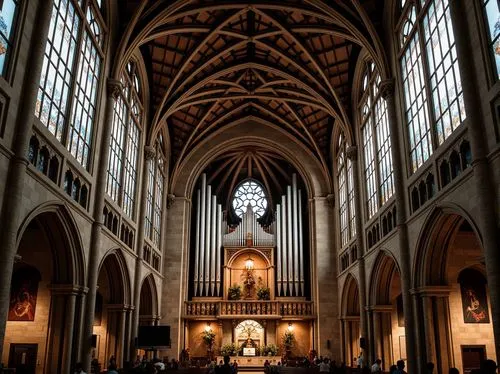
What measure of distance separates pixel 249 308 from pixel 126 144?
17.6m

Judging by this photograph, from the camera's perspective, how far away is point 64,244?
60.4 ft

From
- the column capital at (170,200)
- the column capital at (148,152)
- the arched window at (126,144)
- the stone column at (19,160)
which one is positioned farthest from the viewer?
the column capital at (170,200)

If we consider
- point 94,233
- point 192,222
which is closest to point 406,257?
point 94,233

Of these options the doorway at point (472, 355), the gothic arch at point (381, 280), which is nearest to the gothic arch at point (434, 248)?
the gothic arch at point (381, 280)

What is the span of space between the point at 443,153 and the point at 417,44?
5.42 metres

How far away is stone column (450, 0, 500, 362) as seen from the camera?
12984 millimetres

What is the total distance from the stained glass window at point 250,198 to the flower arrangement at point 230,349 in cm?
1260

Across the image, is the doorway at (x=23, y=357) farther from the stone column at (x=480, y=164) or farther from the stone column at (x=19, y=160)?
the stone column at (x=480, y=164)

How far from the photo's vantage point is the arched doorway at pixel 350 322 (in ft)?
106

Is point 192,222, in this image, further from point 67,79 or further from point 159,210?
point 67,79

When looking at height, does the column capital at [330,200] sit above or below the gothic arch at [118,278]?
above

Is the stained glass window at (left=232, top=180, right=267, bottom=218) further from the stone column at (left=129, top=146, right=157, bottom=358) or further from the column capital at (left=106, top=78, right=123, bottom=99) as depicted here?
the column capital at (left=106, top=78, right=123, bottom=99)

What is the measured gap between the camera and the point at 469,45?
15.0 meters

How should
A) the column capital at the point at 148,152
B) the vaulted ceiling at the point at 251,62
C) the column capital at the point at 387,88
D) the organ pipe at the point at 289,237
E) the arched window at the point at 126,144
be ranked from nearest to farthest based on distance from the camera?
1. the column capital at the point at 387,88
2. the arched window at the point at 126,144
3. the vaulted ceiling at the point at 251,62
4. the column capital at the point at 148,152
5. the organ pipe at the point at 289,237
